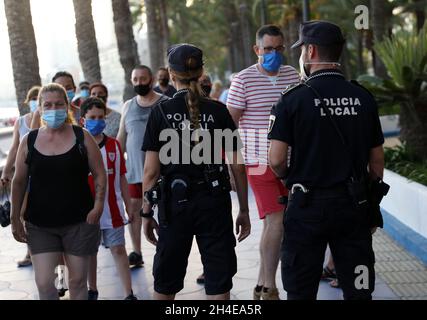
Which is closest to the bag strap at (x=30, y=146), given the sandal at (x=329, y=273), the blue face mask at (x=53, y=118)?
the blue face mask at (x=53, y=118)

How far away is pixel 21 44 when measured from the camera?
A: 1030 centimetres

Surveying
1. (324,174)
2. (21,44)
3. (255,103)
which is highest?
(21,44)

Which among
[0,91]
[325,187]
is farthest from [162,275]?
[0,91]

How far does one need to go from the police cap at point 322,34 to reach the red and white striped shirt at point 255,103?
5.38ft

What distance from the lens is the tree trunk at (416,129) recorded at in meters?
9.71

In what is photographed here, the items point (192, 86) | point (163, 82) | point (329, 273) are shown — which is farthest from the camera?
point (163, 82)

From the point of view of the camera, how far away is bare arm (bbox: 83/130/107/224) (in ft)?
15.7

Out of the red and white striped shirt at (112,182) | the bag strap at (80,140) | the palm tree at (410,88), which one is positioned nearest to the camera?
the bag strap at (80,140)

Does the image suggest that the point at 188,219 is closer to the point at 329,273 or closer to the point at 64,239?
the point at 64,239

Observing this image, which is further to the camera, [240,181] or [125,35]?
[125,35]

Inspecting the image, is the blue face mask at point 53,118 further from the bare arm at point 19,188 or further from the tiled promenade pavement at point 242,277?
the tiled promenade pavement at point 242,277

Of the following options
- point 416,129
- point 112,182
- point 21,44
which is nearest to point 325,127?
point 112,182

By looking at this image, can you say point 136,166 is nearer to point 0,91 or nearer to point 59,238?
point 59,238

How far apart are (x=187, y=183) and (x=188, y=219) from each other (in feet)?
0.70
